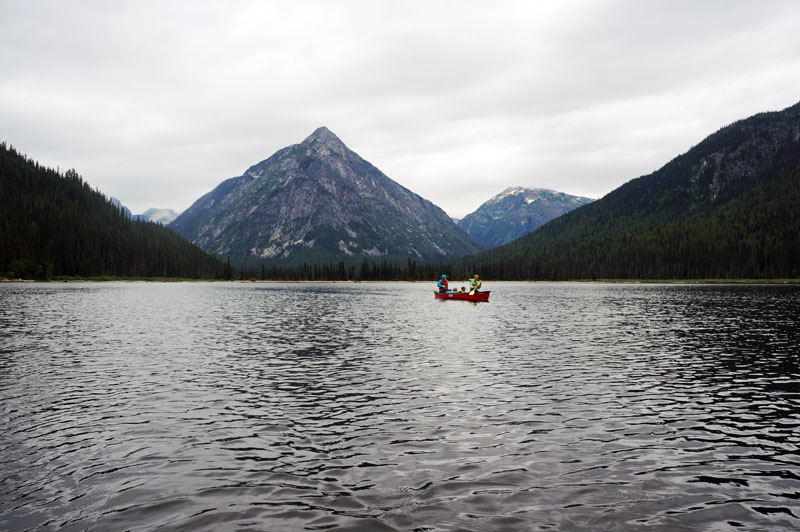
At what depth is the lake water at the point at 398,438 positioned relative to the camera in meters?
11.2

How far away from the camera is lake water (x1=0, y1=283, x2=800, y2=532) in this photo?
11.2m

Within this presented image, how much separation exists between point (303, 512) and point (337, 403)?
1007 cm

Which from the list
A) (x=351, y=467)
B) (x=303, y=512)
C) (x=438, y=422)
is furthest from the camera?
(x=438, y=422)

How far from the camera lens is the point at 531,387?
79.5 ft

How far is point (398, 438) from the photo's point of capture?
53.9ft

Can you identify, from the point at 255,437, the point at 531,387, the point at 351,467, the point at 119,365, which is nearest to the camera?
the point at 351,467

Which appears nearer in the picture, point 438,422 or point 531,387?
point 438,422

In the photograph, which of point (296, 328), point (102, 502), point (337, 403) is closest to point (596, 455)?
point (337, 403)

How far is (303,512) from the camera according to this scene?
11.1 meters

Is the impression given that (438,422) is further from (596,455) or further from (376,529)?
(376,529)

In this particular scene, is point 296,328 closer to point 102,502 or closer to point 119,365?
point 119,365

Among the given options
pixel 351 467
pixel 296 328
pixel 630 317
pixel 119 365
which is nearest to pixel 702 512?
pixel 351 467

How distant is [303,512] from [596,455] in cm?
934

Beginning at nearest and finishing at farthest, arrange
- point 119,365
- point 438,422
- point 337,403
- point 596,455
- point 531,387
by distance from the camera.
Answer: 1. point 596,455
2. point 438,422
3. point 337,403
4. point 531,387
5. point 119,365
